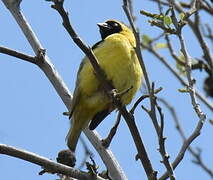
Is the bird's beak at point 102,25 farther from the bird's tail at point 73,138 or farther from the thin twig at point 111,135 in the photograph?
the thin twig at point 111,135

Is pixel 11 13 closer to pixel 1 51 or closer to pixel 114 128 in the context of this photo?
pixel 1 51

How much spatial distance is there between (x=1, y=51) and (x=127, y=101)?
1620 millimetres

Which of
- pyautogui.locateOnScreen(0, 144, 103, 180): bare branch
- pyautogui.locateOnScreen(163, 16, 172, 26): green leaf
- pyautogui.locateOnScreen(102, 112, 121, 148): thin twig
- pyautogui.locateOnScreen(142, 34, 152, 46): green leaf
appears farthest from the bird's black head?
pyautogui.locateOnScreen(0, 144, 103, 180): bare branch

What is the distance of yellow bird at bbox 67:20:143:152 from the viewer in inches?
189

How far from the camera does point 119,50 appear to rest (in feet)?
16.5

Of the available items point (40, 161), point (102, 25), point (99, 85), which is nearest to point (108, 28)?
point (102, 25)

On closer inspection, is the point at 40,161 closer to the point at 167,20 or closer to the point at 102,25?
the point at 167,20

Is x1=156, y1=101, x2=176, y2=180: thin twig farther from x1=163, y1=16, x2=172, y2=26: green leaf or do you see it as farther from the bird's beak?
the bird's beak

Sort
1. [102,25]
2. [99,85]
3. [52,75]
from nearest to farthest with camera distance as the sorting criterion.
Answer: [52,75]
[99,85]
[102,25]

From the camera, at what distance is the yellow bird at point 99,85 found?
4.80 m

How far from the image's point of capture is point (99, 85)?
4855 mm

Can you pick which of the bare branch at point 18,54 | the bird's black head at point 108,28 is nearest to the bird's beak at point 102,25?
the bird's black head at point 108,28

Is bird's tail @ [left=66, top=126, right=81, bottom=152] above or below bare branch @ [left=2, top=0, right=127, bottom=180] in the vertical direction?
below

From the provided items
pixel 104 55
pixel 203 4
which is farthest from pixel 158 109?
pixel 203 4
